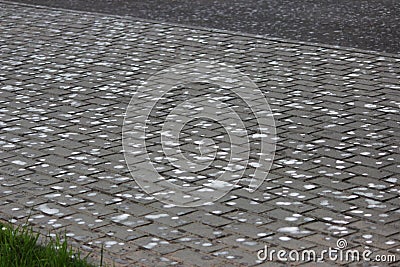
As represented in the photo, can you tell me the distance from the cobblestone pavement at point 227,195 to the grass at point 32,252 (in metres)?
0.35

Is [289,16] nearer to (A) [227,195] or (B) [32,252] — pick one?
(A) [227,195]

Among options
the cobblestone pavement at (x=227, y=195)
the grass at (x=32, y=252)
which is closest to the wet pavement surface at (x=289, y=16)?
the cobblestone pavement at (x=227, y=195)

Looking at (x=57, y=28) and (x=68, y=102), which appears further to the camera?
(x=57, y=28)

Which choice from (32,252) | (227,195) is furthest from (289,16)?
(32,252)

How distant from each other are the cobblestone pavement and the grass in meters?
0.35

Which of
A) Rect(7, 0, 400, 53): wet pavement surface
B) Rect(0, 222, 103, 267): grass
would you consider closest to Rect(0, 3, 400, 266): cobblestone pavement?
Rect(0, 222, 103, 267): grass

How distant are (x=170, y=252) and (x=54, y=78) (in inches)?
188

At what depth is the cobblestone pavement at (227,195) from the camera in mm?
5953

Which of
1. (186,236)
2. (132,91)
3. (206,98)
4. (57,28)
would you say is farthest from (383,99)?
(57,28)

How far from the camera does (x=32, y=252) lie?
534 centimetres

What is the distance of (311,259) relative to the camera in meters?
5.54

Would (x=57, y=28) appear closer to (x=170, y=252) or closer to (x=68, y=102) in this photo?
(x=68, y=102)

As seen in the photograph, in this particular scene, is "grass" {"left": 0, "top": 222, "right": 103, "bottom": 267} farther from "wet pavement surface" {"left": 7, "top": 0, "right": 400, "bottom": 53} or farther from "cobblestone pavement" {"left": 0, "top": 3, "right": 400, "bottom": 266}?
"wet pavement surface" {"left": 7, "top": 0, "right": 400, "bottom": 53}

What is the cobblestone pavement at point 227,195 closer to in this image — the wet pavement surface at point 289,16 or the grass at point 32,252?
the grass at point 32,252
